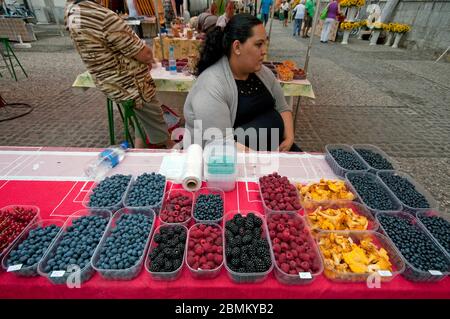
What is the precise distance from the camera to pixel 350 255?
1048mm

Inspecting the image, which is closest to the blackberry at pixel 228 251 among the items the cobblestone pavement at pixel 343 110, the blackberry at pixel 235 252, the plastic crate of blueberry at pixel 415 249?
the blackberry at pixel 235 252

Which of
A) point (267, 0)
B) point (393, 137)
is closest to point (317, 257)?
point (393, 137)

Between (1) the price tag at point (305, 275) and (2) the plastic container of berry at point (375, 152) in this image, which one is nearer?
(1) the price tag at point (305, 275)

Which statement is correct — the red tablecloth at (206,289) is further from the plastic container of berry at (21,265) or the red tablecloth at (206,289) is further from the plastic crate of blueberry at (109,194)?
the plastic crate of blueberry at (109,194)

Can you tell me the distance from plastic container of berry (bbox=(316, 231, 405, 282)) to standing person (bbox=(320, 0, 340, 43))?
39.7 feet

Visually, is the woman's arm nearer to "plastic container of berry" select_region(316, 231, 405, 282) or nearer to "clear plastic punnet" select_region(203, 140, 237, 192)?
"clear plastic punnet" select_region(203, 140, 237, 192)

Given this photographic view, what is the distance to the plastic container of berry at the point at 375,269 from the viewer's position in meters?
0.99

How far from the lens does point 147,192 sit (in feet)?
4.34

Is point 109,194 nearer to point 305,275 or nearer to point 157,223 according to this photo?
point 157,223

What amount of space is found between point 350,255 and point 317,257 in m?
0.13

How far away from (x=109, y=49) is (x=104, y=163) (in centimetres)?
116

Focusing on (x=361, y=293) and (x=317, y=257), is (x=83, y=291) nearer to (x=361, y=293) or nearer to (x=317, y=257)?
(x=317, y=257)

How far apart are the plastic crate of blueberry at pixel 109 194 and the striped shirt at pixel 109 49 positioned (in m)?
1.35

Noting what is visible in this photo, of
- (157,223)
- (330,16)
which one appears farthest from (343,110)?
(330,16)
